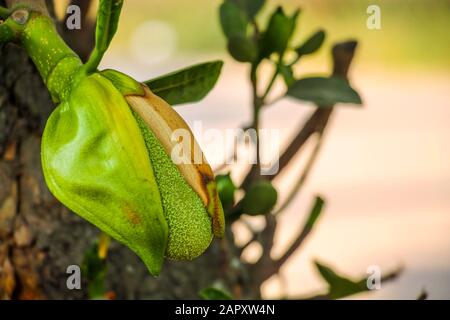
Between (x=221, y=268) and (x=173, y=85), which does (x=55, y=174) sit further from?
(x=221, y=268)

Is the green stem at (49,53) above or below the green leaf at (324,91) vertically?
above

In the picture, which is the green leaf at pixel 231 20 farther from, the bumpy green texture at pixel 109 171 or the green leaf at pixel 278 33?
the bumpy green texture at pixel 109 171

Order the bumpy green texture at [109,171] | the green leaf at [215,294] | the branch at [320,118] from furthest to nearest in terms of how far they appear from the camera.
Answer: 1. the branch at [320,118]
2. the green leaf at [215,294]
3. the bumpy green texture at [109,171]

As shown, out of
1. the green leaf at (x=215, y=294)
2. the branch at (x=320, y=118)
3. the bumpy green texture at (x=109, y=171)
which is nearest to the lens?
the bumpy green texture at (x=109, y=171)

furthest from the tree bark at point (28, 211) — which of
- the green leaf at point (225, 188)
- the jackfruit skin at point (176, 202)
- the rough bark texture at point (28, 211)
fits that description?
the jackfruit skin at point (176, 202)
